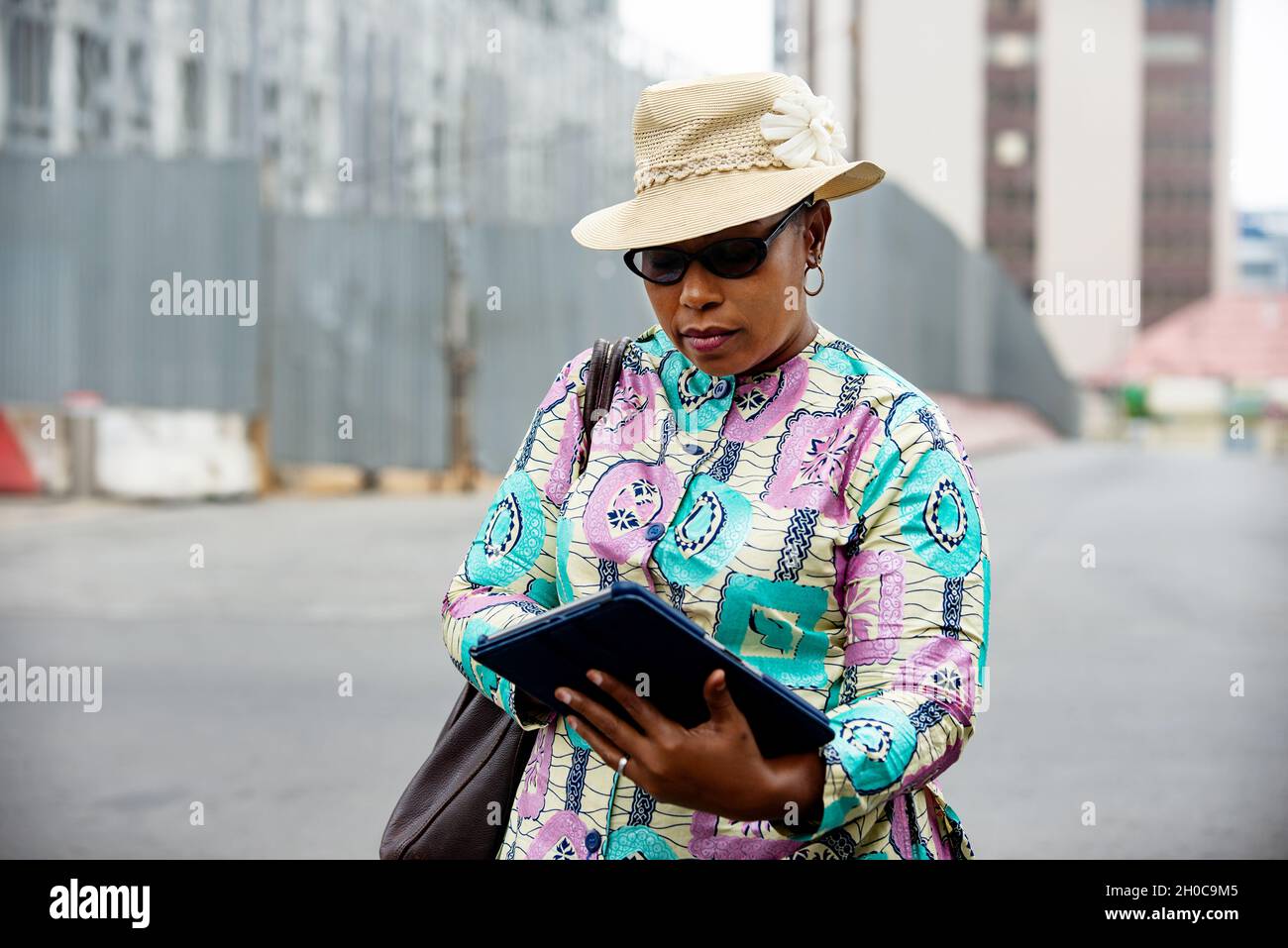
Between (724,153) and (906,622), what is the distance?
0.63 m

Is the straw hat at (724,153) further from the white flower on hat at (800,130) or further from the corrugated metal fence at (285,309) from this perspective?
the corrugated metal fence at (285,309)

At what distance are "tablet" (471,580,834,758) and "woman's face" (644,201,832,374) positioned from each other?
444mm

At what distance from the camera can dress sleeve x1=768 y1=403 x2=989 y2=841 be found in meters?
1.68

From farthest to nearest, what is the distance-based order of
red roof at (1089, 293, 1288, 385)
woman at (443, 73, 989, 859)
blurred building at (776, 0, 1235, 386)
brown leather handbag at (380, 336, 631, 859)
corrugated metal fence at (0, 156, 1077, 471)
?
blurred building at (776, 0, 1235, 386), red roof at (1089, 293, 1288, 385), corrugated metal fence at (0, 156, 1077, 471), brown leather handbag at (380, 336, 631, 859), woman at (443, 73, 989, 859)

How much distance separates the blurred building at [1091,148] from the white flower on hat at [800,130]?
2870 inches

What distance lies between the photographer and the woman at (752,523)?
5.72ft

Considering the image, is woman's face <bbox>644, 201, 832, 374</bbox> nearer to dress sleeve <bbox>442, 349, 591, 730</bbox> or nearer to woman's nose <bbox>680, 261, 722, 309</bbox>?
woman's nose <bbox>680, 261, 722, 309</bbox>

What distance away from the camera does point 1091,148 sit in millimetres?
78938

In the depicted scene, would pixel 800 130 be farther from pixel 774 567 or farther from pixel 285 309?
pixel 285 309

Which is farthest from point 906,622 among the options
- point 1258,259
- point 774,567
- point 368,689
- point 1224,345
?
point 1258,259

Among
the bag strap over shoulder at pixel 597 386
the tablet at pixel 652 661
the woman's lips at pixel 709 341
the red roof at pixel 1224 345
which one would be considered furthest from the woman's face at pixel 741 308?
the red roof at pixel 1224 345

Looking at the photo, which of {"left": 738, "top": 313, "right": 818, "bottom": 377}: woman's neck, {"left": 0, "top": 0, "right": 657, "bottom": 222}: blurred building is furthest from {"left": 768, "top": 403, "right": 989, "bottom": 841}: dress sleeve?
{"left": 0, "top": 0, "right": 657, "bottom": 222}: blurred building
